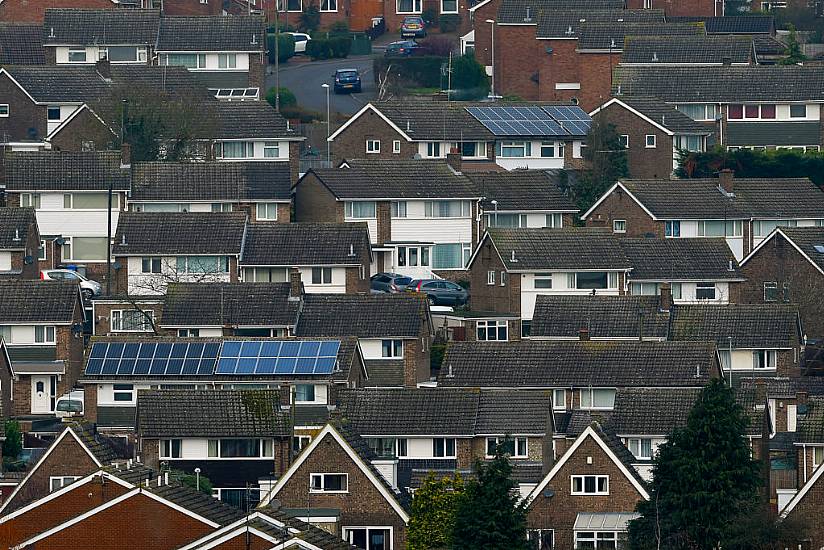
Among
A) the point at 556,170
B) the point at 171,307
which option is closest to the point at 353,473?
the point at 171,307

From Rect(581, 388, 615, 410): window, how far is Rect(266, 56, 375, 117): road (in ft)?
113

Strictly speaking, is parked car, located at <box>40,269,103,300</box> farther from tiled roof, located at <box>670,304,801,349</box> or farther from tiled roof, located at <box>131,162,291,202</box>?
tiled roof, located at <box>670,304,801,349</box>

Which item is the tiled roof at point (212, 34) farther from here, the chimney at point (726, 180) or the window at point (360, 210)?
the chimney at point (726, 180)

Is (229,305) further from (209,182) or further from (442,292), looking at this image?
(209,182)

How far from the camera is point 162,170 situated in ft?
307

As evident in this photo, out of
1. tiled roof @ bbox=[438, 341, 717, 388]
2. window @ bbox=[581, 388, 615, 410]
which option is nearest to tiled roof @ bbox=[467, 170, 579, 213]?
tiled roof @ bbox=[438, 341, 717, 388]

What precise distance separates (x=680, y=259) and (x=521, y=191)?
7.68m

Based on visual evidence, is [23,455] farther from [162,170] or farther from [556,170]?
[556,170]

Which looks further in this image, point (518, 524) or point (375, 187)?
point (375, 187)

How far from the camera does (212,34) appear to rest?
356ft

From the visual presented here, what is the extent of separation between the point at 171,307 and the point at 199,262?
560cm

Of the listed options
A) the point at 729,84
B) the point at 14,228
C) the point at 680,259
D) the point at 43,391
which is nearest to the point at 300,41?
the point at 729,84

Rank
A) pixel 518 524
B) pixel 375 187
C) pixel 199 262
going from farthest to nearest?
1. pixel 375 187
2. pixel 199 262
3. pixel 518 524

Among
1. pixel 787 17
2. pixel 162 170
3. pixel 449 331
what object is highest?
pixel 787 17
